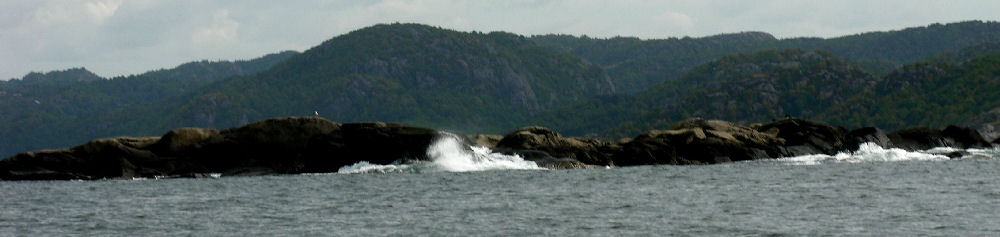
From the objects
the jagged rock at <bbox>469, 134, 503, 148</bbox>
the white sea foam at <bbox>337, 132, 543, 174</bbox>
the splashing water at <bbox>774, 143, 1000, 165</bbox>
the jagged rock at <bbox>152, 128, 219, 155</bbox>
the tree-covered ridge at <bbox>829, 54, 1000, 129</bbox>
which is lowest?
the splashing water at <bbox>774, 143, 1000, 165</bbox>

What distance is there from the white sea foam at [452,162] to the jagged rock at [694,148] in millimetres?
10009

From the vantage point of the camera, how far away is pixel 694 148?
262ft

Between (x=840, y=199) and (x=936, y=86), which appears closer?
(x=840, y=199)

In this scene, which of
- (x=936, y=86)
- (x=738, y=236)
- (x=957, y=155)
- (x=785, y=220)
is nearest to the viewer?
(x=738, y=236)

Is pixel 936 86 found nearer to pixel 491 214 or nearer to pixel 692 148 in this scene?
pixel 692 148

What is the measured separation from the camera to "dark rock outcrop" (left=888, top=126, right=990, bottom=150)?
94.4 metres

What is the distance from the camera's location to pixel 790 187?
48.9 m

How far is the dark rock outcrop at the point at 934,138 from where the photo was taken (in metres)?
94.4

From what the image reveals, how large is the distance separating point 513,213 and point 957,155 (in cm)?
5760

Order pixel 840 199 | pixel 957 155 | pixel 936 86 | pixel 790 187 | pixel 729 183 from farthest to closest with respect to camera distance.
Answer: pixel 936 86 → pixel 957 155 → pixel 729 183 → pixel 790 187 → pixel 840 199

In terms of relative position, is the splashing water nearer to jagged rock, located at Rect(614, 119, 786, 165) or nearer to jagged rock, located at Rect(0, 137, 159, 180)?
jagged rock, located at Rect(614, 119, 786, 165)

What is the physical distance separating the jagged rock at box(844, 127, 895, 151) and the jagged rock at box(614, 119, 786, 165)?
29.2 feet

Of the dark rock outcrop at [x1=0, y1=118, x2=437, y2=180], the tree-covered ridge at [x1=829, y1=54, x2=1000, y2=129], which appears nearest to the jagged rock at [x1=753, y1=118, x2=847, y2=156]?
the dark rock outcrop at [x1=0, y1=118, x2=437, y2=180]

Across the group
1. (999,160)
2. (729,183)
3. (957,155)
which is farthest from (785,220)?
(957,155)
